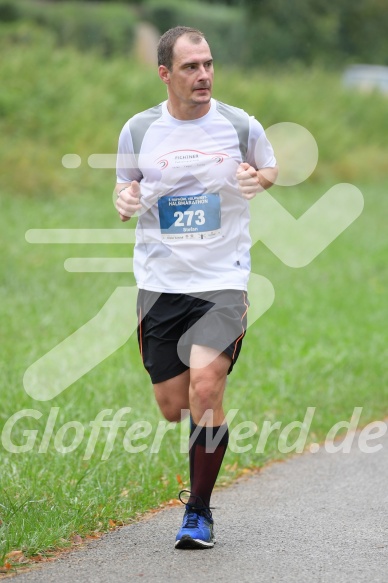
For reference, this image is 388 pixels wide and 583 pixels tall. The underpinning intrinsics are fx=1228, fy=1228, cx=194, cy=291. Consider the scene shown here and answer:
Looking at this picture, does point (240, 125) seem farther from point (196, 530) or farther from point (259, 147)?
point (196, 530)

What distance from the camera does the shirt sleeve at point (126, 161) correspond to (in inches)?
231

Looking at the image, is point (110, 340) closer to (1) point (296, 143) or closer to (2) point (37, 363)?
(2) point (37, 363)

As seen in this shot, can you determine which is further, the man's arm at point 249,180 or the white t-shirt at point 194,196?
the white t-shirt at point 194,196

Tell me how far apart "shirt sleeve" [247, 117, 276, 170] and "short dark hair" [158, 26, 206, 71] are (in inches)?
18.4

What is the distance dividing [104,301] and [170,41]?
8088mm

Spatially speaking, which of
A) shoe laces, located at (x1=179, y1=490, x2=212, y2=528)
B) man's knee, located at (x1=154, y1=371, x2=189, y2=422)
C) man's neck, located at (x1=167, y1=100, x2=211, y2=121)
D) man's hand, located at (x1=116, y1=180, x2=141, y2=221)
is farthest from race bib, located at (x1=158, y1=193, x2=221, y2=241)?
shoe laces, located at (x1=179, y1=490, x2=212, y2=528)

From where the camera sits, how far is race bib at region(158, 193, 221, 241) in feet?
18.6

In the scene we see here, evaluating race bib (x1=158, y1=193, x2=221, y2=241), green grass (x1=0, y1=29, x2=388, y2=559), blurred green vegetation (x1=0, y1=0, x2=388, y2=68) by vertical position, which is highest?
blurred green vegetation (x1=0, y1=0, x2=388, y2=68)

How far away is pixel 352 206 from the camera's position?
24.9 m

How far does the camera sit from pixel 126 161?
591 cm

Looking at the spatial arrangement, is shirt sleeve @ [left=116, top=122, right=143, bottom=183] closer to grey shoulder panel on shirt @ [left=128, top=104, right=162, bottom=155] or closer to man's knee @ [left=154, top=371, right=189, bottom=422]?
grey shoulder panel on shirt @ [left=128, top=104, right=162, bottom=155]

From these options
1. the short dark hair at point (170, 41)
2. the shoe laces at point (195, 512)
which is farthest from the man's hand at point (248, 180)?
the shoe laces at point (195, 512)

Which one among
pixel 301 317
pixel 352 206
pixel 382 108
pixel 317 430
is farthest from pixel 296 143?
pixel 317 430

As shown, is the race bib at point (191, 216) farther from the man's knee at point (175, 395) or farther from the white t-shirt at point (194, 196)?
the man's knee at point (175, 395)
